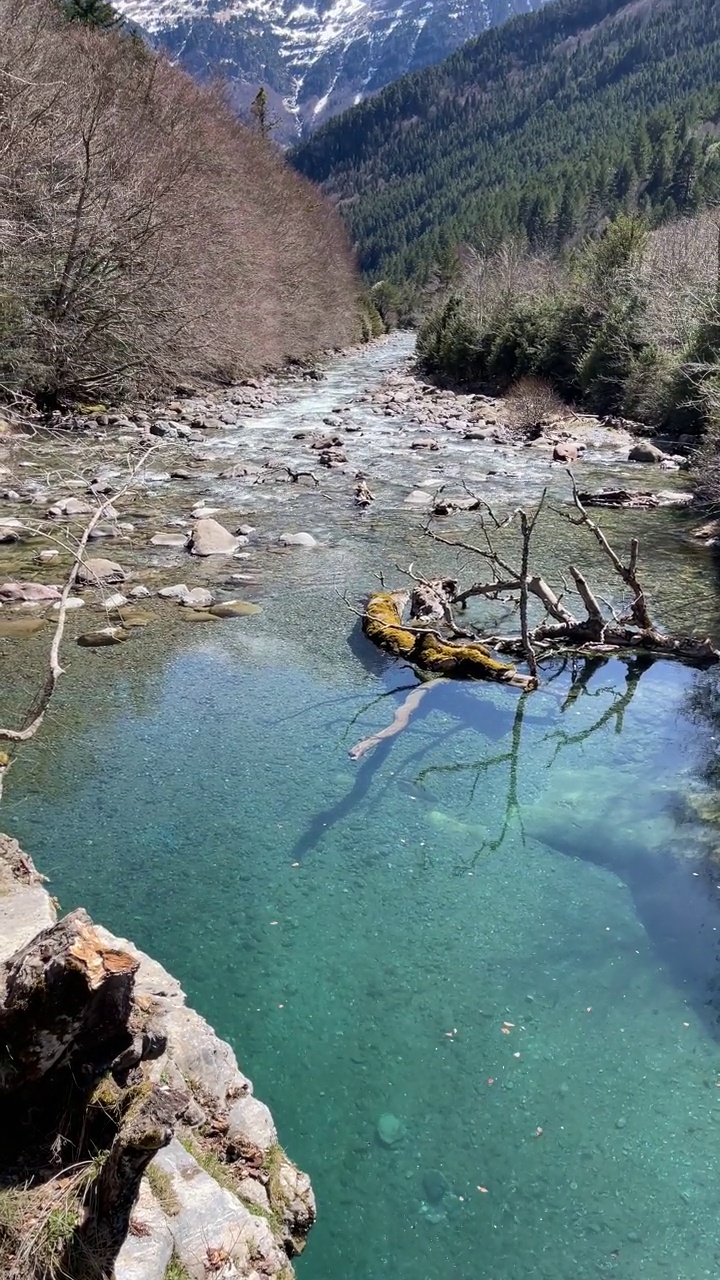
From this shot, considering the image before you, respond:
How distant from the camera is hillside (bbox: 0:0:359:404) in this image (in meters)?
17.1

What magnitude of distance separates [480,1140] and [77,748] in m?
4.73

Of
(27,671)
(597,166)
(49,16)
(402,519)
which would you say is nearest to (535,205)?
(597,166)

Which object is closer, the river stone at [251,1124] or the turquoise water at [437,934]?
the river stone at [251,1124]

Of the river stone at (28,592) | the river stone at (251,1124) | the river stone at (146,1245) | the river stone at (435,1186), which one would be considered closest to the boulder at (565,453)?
the river stone at (28,592)

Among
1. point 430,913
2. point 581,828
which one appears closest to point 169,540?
point 581,828

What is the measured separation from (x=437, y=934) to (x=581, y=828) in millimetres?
1659

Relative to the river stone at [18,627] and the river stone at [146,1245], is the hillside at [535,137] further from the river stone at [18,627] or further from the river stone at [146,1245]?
the river stone at [146,1245]

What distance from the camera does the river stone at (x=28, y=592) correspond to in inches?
411

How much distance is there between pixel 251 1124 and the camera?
3.60 metres

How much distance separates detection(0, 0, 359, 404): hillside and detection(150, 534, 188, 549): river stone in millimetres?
5253

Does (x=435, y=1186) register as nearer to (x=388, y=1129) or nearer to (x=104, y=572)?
(x=388, y=1129)

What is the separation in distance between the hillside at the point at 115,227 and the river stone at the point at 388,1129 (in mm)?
14444

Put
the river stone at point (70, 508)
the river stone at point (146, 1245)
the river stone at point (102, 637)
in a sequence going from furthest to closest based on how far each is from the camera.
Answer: the river stone at point (70, 508) → the river stone at point (102, 637) → the river stone at point (146, 1245)

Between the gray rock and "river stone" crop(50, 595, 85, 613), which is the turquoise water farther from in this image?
"river stone" crop(50, 595, 85, 613)
